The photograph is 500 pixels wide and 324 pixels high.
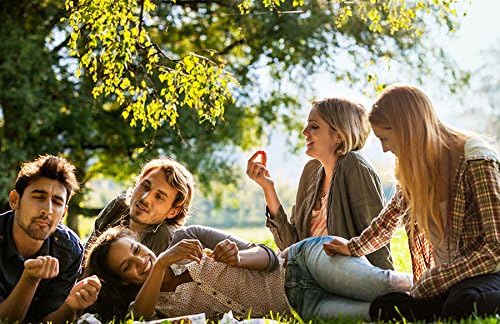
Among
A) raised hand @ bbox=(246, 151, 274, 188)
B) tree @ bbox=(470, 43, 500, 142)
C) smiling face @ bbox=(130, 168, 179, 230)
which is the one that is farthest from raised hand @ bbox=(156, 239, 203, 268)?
tree @ bbox=(470, 43, 500, 142)

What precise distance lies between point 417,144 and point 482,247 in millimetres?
615

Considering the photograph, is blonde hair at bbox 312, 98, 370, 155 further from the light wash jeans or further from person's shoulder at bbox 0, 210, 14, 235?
person's shoulder at bbox 0, 210, 14, 235

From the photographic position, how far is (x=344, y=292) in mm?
4180

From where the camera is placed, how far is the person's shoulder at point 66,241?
429cm

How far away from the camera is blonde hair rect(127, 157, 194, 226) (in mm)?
4938

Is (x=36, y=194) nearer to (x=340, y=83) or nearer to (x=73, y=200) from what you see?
(x=73, y=200)

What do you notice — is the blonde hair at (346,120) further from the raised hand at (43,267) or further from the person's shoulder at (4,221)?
the raised hand at (43,267)

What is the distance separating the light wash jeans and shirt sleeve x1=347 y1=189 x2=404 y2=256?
0.07 metres

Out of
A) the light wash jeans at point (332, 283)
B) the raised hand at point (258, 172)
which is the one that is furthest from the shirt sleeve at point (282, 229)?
the light wash jeans at point (332, 283)

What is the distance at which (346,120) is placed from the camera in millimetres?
5246

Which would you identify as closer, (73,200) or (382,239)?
(382,239)

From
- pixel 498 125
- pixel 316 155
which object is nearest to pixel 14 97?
pixel 316 155

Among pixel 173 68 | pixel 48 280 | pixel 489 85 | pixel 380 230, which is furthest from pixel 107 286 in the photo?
pixel 489 85

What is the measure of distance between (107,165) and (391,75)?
6090mm
